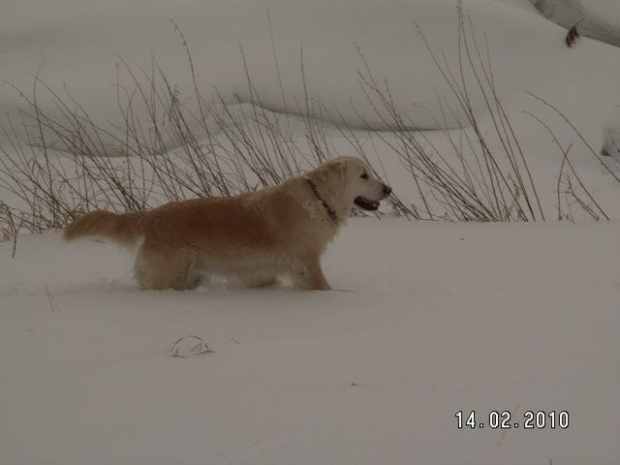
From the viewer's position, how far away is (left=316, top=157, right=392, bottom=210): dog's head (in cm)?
373

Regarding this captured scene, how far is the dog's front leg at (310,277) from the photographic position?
140 inches

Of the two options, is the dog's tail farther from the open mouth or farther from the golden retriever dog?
the open mouth

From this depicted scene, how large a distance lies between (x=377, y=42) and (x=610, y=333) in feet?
19.4

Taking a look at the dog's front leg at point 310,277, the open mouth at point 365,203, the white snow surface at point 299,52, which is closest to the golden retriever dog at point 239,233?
the dog's front leg at point 310,277

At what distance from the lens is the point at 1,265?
3.99m

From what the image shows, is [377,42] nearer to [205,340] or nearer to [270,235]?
[270,235]

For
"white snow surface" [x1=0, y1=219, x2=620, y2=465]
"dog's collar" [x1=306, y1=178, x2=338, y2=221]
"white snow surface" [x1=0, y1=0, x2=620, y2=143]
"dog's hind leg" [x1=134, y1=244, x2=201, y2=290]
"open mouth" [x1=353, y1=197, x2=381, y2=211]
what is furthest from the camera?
"white snow surface" [x1=0, y1=0, x2=620, y2=143]

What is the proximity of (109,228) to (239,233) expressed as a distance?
551 millimetres

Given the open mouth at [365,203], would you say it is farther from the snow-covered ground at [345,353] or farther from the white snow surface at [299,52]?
the white snow surface at [299,52]

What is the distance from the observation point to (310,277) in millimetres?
3592

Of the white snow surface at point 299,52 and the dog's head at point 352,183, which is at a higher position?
the white snow surface at point 299,52

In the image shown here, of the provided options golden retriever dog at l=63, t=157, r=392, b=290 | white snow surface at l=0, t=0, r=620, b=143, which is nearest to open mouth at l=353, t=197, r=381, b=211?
golden retriever dog at l=63, t=157, r=392, b=290

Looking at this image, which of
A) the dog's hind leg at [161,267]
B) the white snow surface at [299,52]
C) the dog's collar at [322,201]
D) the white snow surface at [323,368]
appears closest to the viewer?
the white snow surface at [323,368]

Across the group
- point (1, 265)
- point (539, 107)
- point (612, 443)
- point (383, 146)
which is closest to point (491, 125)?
point (539, 107)
